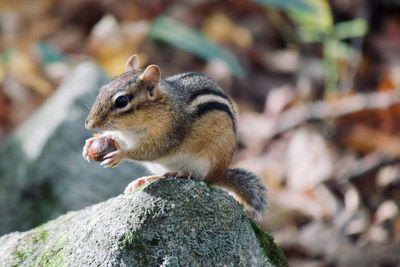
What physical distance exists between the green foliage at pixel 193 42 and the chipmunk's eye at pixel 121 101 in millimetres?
3254

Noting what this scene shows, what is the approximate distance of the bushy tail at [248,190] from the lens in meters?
4.25

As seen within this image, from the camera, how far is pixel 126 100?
404 centimetres

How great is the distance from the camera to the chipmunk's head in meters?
3.93

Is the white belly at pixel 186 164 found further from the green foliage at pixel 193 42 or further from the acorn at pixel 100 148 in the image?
the green foliage at pixel 193 42

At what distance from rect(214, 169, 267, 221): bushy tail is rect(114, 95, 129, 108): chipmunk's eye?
568 mm

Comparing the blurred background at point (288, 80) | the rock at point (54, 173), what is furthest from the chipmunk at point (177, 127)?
the blurred background at point (288, 80)

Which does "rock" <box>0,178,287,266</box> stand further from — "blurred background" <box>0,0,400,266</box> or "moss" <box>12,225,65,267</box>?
"blurred background" <box>0,0,400,266</box>

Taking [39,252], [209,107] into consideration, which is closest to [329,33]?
[209,107]

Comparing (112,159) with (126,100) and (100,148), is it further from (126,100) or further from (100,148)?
(126,100)

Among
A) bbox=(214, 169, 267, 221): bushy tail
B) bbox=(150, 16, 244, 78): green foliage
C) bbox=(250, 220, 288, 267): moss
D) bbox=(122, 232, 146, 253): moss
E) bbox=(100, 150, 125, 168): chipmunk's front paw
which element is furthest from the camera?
bbox=(150, 16, 244, 78): green foliage

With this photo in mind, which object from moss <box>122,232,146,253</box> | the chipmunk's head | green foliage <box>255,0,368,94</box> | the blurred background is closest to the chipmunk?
the chipmunk's head

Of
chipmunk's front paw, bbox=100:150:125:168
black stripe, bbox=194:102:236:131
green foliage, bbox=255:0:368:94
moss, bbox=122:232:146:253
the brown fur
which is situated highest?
green foliage, bbox=255:0:368:94

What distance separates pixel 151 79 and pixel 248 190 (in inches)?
26.1

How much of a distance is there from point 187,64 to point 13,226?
153 inches
